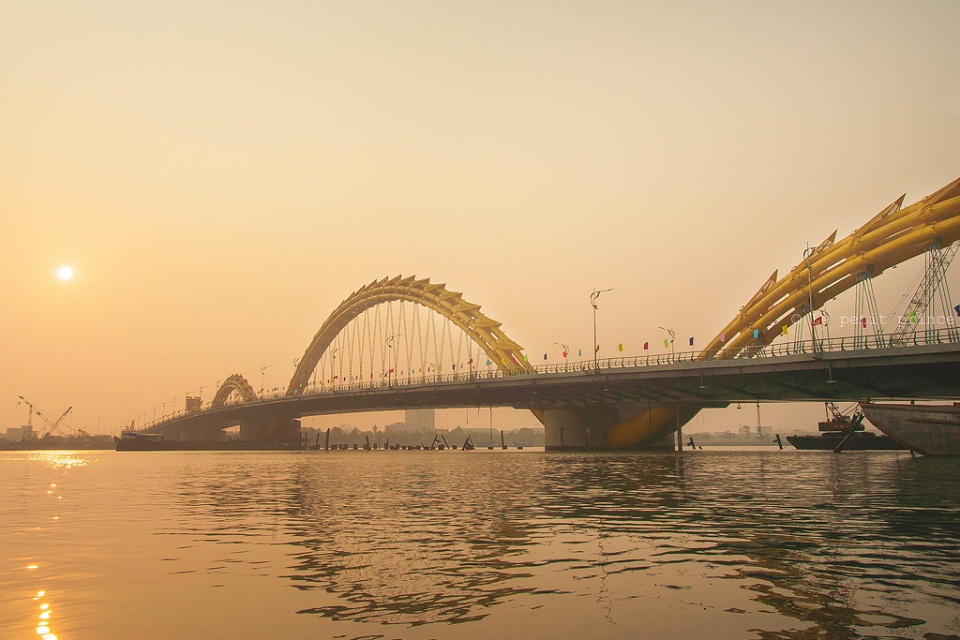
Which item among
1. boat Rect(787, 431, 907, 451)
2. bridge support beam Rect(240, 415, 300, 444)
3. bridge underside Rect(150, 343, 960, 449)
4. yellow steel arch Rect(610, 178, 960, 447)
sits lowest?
boat Rect(787, 431, 907, 451)

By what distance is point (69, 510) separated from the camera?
26.9 metres

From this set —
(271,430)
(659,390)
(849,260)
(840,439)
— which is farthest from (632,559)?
(271,430)

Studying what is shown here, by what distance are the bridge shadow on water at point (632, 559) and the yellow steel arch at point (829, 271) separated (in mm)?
52125

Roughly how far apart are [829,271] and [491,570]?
292 ft

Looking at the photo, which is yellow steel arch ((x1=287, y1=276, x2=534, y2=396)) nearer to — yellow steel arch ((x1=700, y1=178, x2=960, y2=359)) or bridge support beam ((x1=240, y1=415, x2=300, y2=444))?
bridge support beam ((x1=240, y1=415, x2=300, y2=444))

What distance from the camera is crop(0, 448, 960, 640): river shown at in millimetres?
9242

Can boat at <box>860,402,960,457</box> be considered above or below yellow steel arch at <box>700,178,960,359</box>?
below

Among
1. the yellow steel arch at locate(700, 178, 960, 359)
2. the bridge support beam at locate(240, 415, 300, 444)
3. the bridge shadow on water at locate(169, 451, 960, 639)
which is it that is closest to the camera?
the bridge shadow on water at locate(169, 451, 960, 639)

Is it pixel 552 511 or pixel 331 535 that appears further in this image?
pixel 552 511

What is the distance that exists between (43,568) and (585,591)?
1008 cm

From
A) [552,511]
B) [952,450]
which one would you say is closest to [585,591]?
[552,511]

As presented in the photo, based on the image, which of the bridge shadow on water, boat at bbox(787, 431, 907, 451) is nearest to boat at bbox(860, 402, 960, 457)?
the bridge shadow on water

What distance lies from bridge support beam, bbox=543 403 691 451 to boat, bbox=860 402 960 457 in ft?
101

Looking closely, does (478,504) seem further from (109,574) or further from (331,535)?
(109,574)
